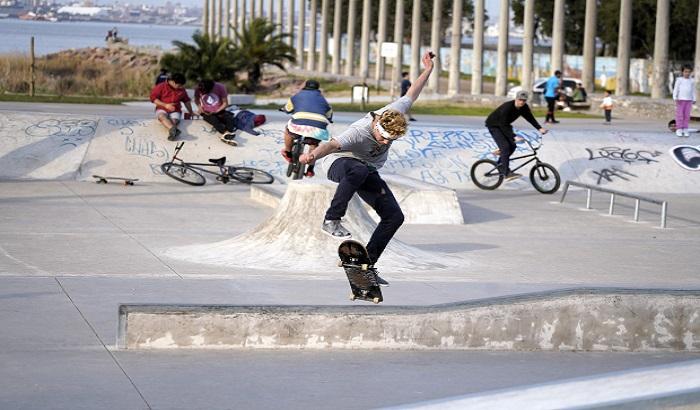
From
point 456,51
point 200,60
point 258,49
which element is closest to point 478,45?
point 456,51

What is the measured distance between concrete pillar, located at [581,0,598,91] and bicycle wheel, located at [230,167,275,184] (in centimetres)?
3103

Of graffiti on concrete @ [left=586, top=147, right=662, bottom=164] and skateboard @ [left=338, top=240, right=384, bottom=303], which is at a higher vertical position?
skateboard @ [left=338, top=240, right=384, bottom=303]

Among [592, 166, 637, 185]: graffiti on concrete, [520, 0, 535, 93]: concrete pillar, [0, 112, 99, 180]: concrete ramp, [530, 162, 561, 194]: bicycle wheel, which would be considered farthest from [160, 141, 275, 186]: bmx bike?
[520, 0, 535, 93]: concrete pillar

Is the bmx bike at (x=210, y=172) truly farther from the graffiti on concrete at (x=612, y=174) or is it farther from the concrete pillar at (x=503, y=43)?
the concrete pillar at (x=503, y=43)

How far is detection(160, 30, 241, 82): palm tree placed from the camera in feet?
202

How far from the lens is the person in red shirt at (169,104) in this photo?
20500 mm

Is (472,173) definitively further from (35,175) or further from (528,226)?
(35,175)

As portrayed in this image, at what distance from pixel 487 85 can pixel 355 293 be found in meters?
66.7

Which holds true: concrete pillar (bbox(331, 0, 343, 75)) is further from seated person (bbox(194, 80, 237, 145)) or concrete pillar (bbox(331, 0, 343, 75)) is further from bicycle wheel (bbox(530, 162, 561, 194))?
bicycle wheel (bbox(530, 162, 561, 194))

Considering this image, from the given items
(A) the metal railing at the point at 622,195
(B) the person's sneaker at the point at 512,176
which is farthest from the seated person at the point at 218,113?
(A) the metal railing at the point at 622,195

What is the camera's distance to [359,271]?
910 centimetres

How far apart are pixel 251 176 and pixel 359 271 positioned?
1112cm

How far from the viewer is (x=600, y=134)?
23344mm

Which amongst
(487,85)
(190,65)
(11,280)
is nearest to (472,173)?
(11,280)
